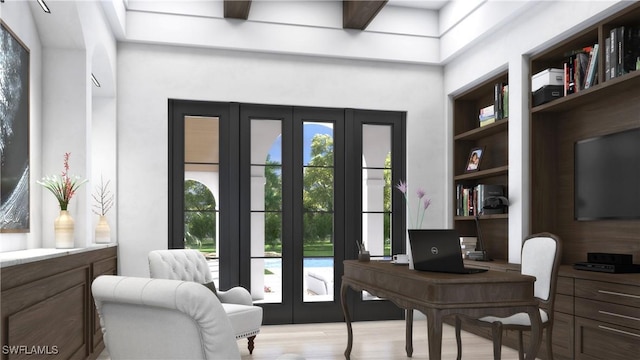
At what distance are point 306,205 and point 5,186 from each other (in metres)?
3.38

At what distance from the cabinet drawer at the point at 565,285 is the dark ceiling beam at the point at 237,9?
148 inches

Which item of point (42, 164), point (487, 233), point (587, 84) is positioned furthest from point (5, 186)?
point (487, 233)

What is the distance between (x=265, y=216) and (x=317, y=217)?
0.57 meters

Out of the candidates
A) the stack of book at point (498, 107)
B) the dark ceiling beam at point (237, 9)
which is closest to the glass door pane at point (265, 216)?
the dark ceiling beam at point (237, 9)

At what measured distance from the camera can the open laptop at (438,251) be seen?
139 inches

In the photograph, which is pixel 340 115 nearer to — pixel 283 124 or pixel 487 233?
pixel 283 124

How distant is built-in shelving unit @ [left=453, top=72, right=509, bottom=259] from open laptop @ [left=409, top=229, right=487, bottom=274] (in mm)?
2139

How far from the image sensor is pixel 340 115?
21.3 ft

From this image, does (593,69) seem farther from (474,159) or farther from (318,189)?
(318,189)

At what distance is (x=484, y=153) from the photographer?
626cm

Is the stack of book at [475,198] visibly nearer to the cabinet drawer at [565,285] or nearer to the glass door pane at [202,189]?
the cabinet drawer at [565,285]

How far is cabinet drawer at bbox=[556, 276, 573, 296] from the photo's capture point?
4344mm

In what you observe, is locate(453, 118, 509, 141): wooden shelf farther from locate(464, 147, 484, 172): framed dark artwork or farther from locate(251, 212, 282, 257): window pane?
locate(251, 212, 282, 257): window pane

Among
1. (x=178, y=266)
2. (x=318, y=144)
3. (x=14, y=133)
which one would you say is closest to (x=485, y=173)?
(x=318, y=144)
